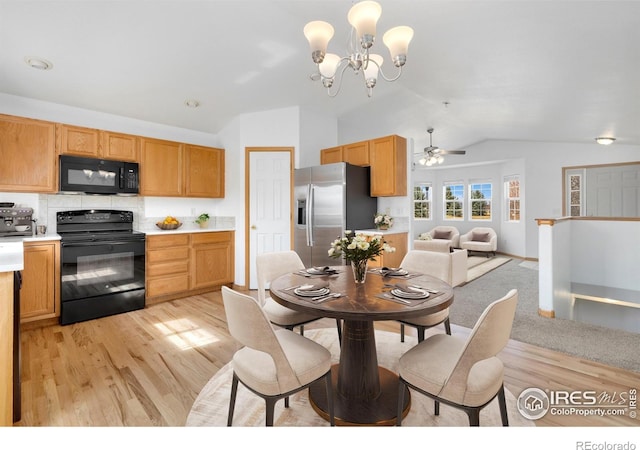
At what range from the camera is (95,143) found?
3590mm

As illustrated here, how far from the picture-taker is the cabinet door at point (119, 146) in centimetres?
366

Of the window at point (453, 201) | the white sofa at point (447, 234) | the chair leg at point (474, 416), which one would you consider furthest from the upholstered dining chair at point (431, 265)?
the window at point (453, 201)

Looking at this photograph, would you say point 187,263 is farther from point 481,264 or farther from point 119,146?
point 481,264

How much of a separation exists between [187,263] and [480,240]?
23.9 ft

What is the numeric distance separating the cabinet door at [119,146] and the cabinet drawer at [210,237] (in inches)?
49.0

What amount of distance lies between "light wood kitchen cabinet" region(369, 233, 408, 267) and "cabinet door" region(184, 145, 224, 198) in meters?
2.65

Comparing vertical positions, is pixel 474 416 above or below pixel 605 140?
below

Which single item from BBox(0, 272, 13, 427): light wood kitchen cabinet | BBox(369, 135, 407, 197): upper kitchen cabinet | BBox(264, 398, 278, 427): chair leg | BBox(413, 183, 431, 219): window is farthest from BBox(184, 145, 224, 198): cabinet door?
BBox(413, 183, 431, 219): window

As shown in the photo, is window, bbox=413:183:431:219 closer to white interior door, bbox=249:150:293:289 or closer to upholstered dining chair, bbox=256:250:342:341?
white interior door, bbox=249:150:293:289

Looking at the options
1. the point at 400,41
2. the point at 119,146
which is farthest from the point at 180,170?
the point at 400,41

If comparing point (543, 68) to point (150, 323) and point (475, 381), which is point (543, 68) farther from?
point (150, 323)

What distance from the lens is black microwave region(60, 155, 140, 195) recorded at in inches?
133

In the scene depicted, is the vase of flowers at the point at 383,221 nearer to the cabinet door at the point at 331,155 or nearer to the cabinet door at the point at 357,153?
the cabinet door at the point at 357,153

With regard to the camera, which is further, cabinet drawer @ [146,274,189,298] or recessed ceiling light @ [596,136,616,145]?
recessed ceiling light @ [596,136,616,145]
